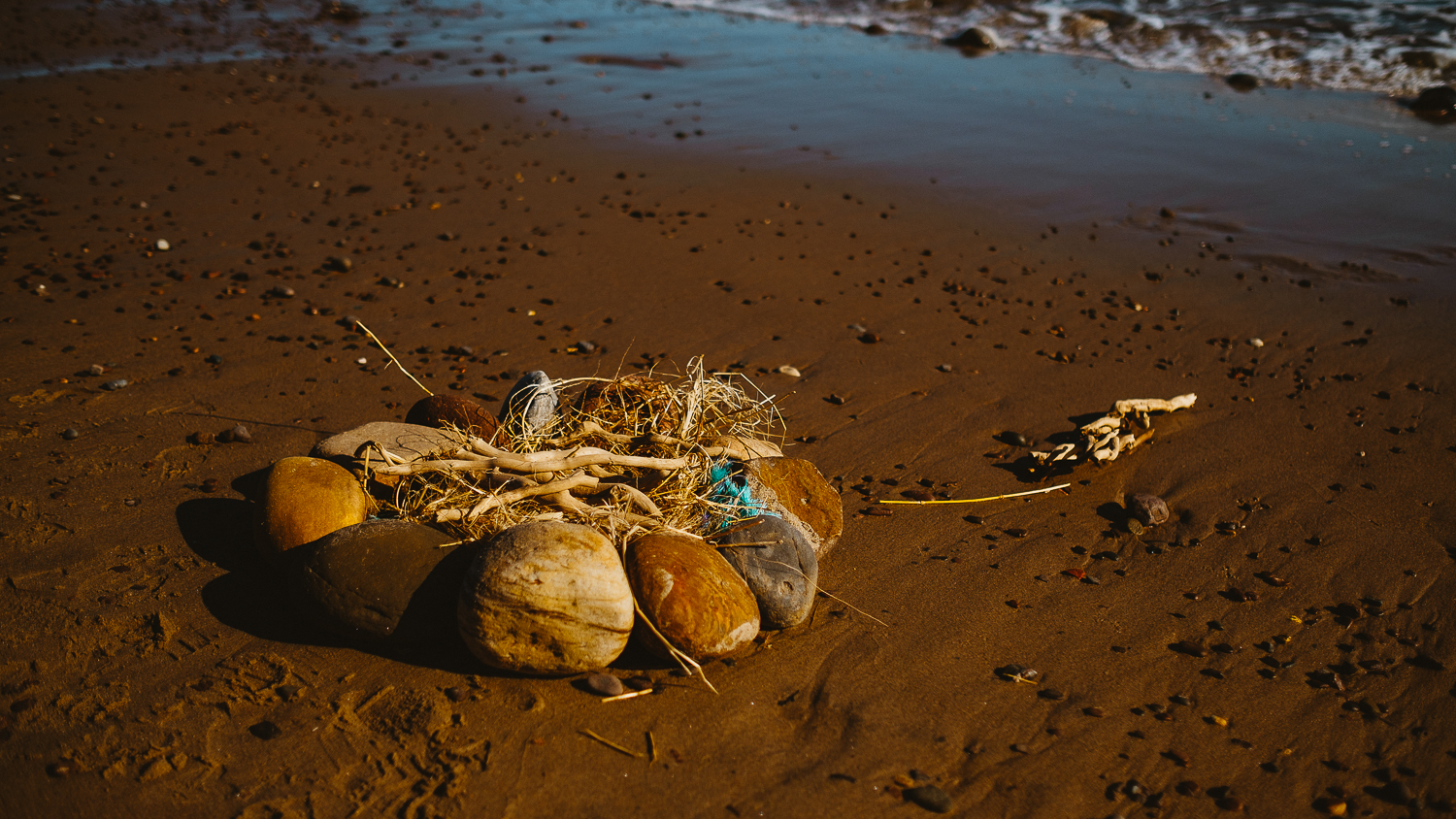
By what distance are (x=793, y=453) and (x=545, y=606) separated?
6.93 feet

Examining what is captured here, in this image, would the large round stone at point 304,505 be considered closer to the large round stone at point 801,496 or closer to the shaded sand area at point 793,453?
the shaded sand area at point 793,453

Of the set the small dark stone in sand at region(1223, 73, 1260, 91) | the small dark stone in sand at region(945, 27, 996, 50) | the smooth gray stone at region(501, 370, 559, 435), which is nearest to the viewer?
the smooth gray stone at region(501, 370, 559, 435)

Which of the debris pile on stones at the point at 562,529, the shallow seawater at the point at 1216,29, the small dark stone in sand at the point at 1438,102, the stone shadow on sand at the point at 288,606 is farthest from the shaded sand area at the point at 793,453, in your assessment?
the shallow seawater at the point at 1216,29

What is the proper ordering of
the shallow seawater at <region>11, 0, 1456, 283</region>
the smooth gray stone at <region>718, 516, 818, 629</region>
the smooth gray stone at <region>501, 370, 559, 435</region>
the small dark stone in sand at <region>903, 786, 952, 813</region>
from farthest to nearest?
the shallow seawater at <region>11, 0, 1456, 283</region>, the smooth gray stone at <region>501, 370, 559, 435</region>, the smooth gray stone at <region>718, 516, 818, 629</region>, the small dark stone in sand at <region>903, 786, 952, 813</region>

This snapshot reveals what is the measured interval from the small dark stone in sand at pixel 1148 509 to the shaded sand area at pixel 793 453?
0.06 metres

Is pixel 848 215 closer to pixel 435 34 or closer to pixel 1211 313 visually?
pixel 1211 313

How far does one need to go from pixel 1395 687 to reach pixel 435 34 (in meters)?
16.1

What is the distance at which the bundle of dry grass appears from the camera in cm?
351

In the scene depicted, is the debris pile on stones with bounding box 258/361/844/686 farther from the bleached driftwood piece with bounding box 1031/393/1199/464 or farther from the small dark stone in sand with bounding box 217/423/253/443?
the bleached driftwood piece with bounding box 1031/393/1199/464

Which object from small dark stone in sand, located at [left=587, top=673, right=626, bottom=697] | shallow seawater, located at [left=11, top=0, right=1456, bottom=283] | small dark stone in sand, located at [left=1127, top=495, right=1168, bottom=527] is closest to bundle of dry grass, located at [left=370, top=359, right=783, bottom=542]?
small dark stone in sand, located at [left=587, top=673, right=626, bottom=697]

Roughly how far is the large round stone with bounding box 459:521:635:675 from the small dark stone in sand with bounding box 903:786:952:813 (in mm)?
1088

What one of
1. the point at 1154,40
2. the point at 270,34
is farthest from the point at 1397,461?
the point at 270,34

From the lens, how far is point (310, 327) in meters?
5.93

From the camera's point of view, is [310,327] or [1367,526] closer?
[1367,526]
